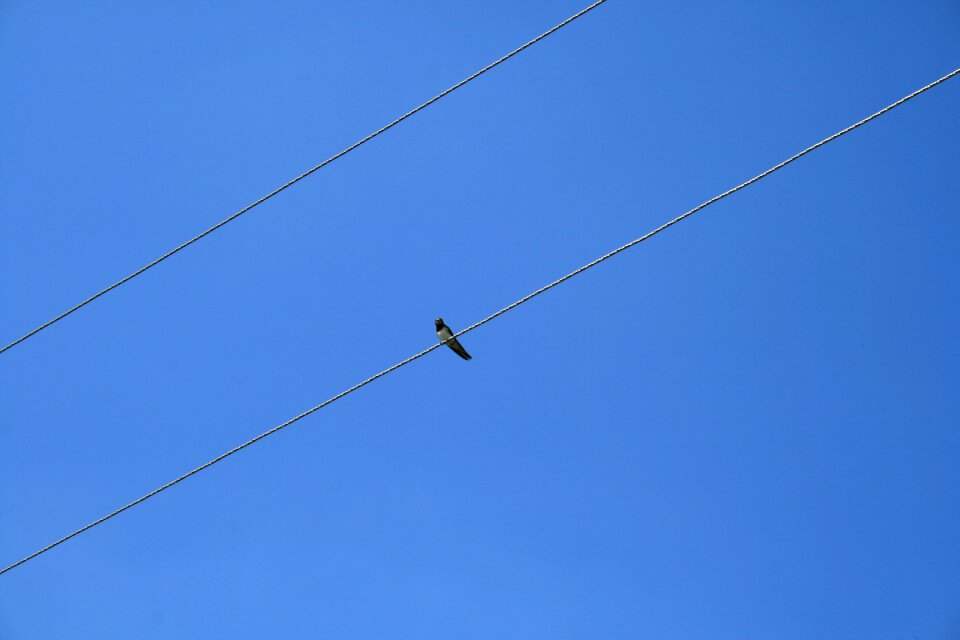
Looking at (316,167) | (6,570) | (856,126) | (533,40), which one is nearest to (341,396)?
(316,167)

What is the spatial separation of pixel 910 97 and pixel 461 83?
3.18m

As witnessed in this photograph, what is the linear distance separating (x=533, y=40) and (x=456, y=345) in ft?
19.5

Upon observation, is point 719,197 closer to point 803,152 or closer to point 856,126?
point 803,152

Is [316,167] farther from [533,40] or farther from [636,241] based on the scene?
[636,241]

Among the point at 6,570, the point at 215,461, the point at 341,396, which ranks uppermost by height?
the point at 341,396

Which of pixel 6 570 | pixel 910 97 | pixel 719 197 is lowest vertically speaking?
pixel 6 570

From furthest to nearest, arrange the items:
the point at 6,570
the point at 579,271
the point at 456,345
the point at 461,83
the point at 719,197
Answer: the point at 456,345
the point at 6,570
the point at 461,83
the point at 579,271
the point at 719,197

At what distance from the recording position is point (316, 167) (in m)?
6.48

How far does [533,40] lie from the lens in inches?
247

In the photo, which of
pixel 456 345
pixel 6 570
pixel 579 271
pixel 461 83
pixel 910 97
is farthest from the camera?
pixel 456 345

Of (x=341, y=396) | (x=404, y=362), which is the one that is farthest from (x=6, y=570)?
(x=404, y=362)

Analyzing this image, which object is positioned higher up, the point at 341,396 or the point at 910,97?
the point at 910,97

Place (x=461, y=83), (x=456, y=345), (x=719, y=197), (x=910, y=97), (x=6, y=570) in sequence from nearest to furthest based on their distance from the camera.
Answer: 1. (x=910, y=97)
2. (x=719, y=197)
3. (x=461, y=83)
4. (x=6, y=570)
5. (x=456, y=345)

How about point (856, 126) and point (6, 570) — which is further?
point (6, 570)
